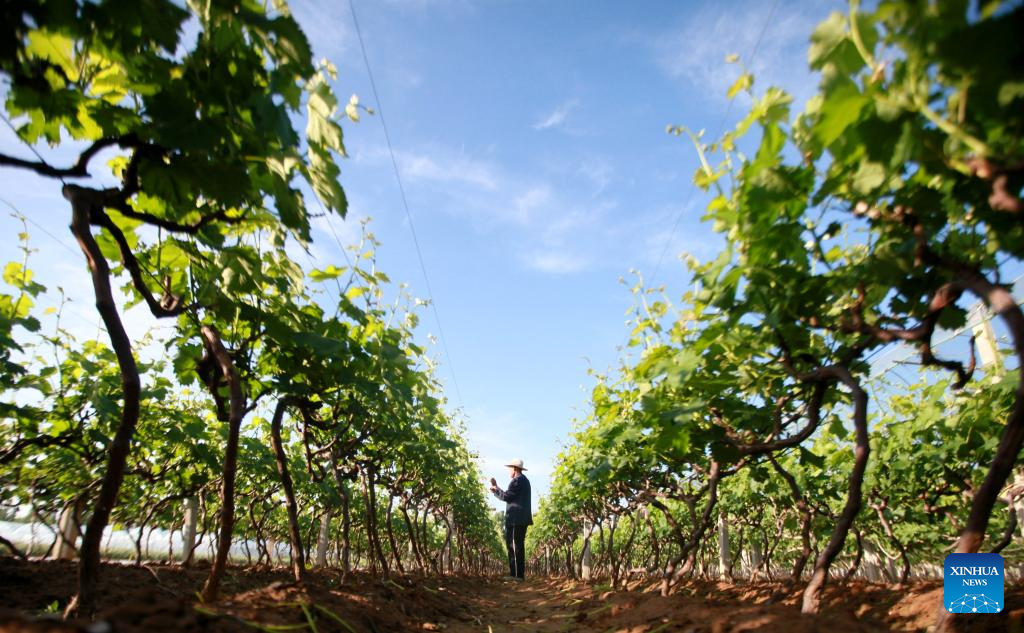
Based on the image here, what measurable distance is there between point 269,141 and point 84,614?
241 cm

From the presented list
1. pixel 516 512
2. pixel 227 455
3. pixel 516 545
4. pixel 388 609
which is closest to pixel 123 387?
pixel 227 455

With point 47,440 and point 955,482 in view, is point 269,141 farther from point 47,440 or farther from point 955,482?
point 955,482

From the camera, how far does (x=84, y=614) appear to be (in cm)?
231

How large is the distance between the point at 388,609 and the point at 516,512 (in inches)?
428

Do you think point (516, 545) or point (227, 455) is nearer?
point (227, 455)

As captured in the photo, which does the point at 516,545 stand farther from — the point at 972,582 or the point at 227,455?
the point at 972,582

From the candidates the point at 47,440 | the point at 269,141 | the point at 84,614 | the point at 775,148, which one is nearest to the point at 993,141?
the point at 775,148

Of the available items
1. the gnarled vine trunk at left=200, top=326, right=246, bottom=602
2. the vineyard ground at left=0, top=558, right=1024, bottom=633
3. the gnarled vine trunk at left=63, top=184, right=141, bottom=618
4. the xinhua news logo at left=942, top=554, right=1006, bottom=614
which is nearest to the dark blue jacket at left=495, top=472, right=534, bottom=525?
the vineyard ground at left=0, top=558, right=1024, bottom=633

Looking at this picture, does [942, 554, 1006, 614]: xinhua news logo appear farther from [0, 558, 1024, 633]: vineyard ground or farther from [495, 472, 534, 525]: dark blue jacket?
[495, 472, 534, 525]: dark blue jacket

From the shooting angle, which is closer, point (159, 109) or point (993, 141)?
point (993, 141)

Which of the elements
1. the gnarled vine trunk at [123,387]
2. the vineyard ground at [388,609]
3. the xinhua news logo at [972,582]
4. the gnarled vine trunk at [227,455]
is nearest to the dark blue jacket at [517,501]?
the vineyard ground at [388,609]

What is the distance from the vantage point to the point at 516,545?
15.8 meters

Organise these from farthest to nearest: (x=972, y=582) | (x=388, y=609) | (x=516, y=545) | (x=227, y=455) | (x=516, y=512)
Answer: (x=516, y=545) → (x=516, y=512) → (x=388, y=609) → (x=227, y=455) → (x=972, y=582)

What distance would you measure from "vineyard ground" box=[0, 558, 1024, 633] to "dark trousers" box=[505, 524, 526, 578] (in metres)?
8.12
